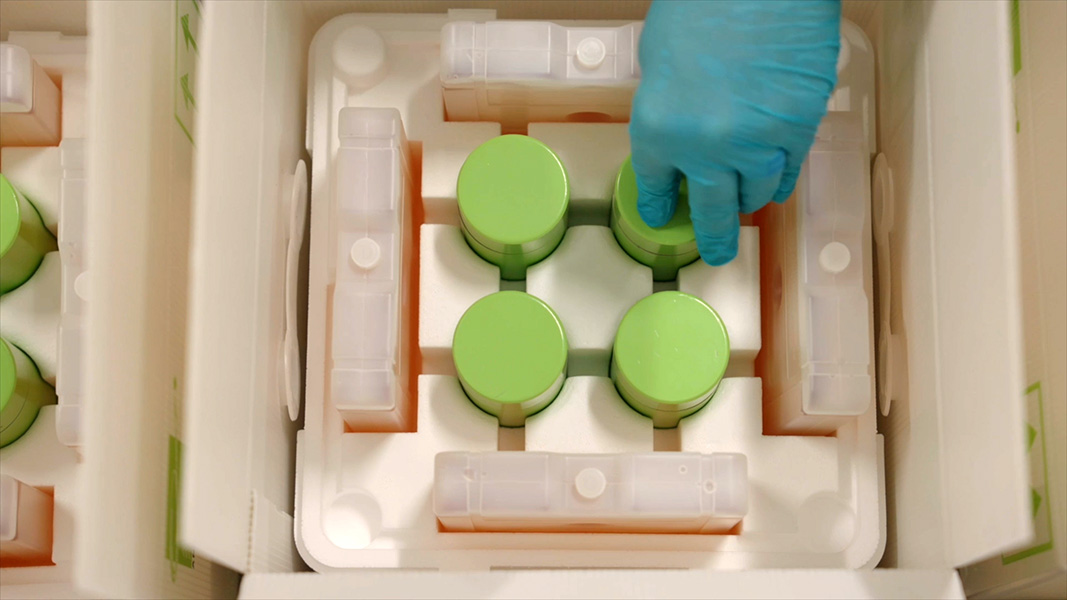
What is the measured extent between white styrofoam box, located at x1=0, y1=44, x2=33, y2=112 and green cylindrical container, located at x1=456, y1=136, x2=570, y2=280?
370mm

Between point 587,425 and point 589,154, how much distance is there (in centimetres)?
23

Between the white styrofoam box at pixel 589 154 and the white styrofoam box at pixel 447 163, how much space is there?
47mm

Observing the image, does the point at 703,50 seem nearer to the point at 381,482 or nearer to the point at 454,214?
the point at 454,214

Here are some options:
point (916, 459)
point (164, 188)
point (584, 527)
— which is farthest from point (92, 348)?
point (916, 459)

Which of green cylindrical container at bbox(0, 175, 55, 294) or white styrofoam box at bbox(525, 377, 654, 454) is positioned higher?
green cylindrical container at bbox(0, 175, 55, 294)

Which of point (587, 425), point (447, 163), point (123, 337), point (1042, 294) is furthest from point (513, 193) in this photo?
point (1042, 294)

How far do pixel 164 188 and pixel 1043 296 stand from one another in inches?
25.0

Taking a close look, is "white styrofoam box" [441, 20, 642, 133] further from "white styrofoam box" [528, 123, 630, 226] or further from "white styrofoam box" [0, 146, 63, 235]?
"white styrofoam box" [0, 146, 63, 235]

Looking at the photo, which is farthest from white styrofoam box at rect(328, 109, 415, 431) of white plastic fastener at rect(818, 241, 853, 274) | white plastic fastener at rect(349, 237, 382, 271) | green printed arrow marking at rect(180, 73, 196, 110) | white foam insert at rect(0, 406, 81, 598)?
white plastic fastener at rect(818, 241, 853, 274)

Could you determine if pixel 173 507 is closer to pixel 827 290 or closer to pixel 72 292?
pixel 72 292

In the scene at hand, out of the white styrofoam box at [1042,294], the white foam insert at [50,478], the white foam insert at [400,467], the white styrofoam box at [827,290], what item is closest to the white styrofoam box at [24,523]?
the white foam insert at [50,478]

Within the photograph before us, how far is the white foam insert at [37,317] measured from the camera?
79 centimetres

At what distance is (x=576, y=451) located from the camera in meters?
0.74

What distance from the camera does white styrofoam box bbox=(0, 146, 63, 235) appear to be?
2.67 feet
